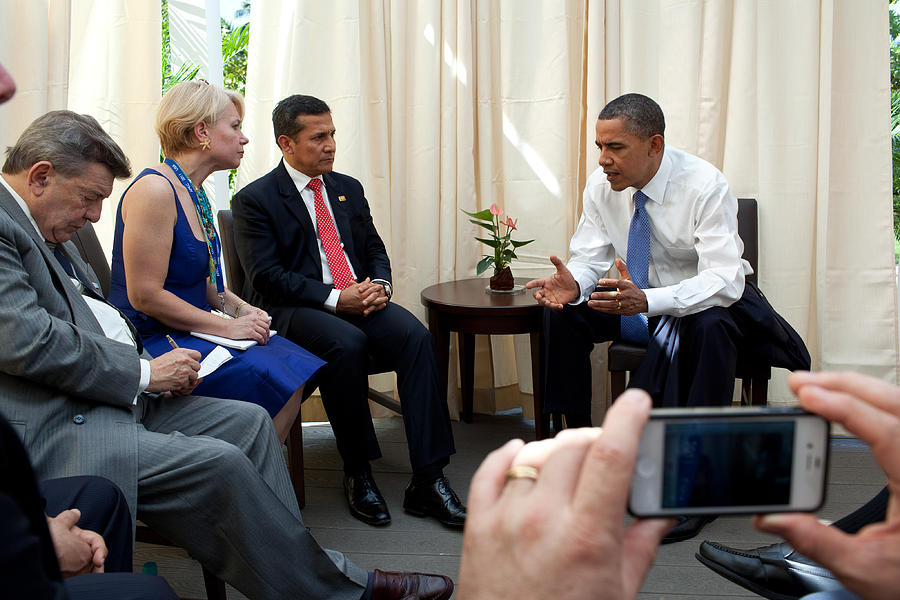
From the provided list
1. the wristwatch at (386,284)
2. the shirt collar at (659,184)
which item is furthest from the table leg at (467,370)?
the shirt collar at (659,184)

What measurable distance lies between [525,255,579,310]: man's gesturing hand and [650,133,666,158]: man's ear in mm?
456

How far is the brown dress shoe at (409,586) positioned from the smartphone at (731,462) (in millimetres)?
1244

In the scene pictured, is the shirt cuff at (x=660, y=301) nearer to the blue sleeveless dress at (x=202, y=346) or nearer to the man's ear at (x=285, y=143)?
the blue sleeveless dress at (x=202, y=346)

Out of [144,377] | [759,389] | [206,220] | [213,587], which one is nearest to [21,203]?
[144,377]

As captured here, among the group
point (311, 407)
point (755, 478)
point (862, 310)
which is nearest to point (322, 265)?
point (311, 407)

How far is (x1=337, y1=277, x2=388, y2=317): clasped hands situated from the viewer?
104 inches

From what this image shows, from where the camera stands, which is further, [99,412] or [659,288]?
[659,288]

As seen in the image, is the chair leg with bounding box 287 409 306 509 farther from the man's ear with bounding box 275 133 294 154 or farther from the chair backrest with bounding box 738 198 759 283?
the chair backrest with bounding box 738 198 759 283

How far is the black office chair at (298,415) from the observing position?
2.54m

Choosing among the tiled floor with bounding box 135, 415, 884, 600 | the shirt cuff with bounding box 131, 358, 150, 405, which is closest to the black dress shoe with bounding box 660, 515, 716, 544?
the tiled floor with bounding box 135, 415, 884, 600

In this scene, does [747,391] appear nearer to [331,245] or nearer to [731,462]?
[331,245]

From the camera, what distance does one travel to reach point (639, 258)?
2623mm

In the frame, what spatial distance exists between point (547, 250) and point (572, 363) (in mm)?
743

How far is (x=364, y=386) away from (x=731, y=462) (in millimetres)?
1961
